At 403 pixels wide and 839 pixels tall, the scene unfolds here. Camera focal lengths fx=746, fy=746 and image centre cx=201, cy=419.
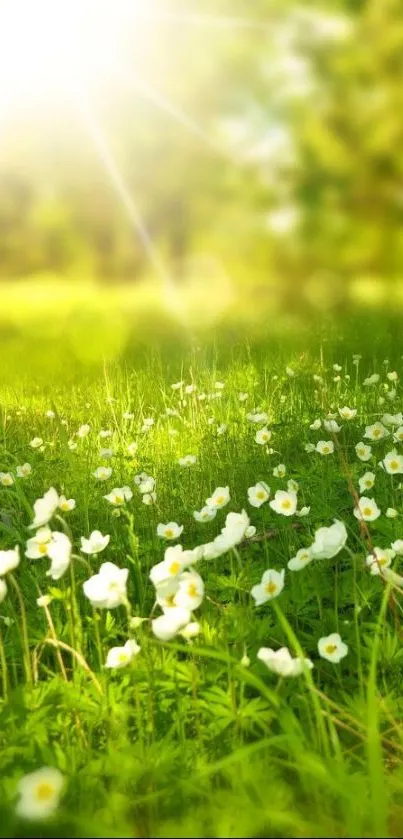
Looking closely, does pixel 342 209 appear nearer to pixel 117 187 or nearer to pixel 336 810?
pixel 117 187

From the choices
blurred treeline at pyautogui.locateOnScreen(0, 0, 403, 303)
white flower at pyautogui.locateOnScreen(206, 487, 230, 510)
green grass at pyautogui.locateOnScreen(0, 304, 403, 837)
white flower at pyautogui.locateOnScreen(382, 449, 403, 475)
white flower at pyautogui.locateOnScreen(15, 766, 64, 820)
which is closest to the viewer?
white flower at pyautogui.locateOnScreen(15, 766, 64, 820)

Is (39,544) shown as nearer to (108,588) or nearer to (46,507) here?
(46,507)

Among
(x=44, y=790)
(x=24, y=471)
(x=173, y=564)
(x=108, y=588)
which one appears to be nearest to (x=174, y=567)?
(x=173, y=564)

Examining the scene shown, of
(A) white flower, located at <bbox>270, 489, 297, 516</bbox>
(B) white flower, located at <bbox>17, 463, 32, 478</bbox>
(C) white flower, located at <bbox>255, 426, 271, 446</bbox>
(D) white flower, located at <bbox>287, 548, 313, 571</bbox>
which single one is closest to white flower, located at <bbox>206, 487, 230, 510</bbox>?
(A) white flower, located at <bbox>270, 489, 297, 516</bbox>

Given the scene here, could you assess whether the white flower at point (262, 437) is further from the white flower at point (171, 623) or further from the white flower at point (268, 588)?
the white flower at point (171, 623)

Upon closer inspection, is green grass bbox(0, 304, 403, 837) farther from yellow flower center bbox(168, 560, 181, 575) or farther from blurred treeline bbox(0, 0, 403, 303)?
blurred treeline bbox(0, 0, 403, 303)

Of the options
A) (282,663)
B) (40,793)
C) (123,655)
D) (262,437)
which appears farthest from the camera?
(262,437)

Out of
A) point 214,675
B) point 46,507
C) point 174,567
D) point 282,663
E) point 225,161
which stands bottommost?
point 214,675

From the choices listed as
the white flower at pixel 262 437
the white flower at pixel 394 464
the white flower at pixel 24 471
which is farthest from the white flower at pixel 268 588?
the white flower at pixel 24 471
